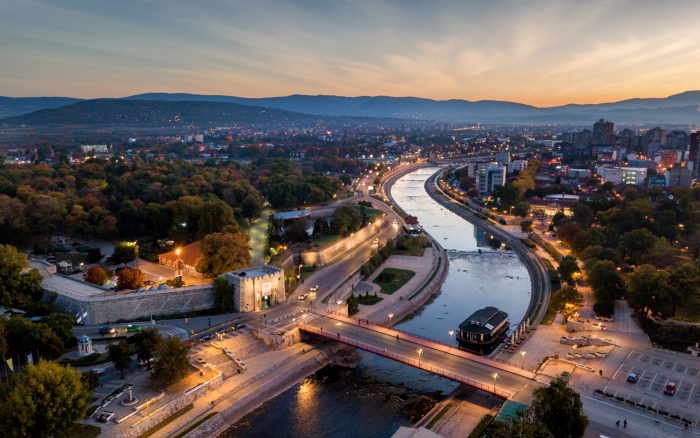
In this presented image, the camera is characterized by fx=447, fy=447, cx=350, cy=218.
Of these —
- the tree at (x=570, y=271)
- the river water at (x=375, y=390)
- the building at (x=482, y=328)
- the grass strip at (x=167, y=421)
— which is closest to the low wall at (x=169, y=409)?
the grass strip at (x=167, y=421)

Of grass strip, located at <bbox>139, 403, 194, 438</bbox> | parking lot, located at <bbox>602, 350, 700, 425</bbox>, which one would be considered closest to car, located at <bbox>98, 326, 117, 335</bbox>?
grass strip, located at <bbox>139, 403, 194, 438</bbox>

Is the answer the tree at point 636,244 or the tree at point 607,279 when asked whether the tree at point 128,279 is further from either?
the tree at point 636,244

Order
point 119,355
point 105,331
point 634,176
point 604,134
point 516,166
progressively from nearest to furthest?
point 119,355
point 105,331
point 634,176
point 516,166
point 604,134

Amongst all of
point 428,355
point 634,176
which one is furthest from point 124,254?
point 634,176

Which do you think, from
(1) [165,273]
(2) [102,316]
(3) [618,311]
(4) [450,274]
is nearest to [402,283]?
(4) [450,274]

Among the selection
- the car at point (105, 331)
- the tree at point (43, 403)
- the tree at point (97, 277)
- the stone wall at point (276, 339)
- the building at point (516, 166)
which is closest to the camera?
the tree at point (43, 403)

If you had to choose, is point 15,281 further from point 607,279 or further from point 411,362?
point 607,279
